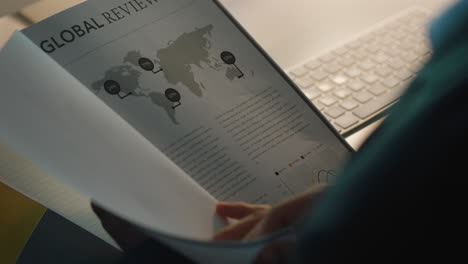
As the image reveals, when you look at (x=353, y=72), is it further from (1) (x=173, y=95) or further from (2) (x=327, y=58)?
(1) (x=173, y=95)

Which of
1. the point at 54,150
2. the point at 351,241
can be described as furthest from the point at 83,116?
the point at 351,241

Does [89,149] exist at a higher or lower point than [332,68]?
higher

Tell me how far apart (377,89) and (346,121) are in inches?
3.0

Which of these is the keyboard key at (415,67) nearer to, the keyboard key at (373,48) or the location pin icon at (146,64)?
the keyboard key at (373,48)

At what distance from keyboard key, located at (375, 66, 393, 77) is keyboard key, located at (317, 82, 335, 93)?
73mm

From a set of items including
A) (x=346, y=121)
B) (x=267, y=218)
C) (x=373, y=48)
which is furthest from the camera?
(x=373, y=48)

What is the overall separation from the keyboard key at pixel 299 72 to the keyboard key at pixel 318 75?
0.04ft

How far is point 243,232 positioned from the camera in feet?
1.41

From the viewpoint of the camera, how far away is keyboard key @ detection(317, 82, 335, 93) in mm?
680

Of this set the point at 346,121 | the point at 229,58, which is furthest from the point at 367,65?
the point at 229,58

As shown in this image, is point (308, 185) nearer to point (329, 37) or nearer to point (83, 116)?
point (83, 116)

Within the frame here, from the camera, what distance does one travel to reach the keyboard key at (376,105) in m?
0.65

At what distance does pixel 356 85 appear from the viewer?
687 mm

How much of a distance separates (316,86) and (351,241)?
1.45 ft
